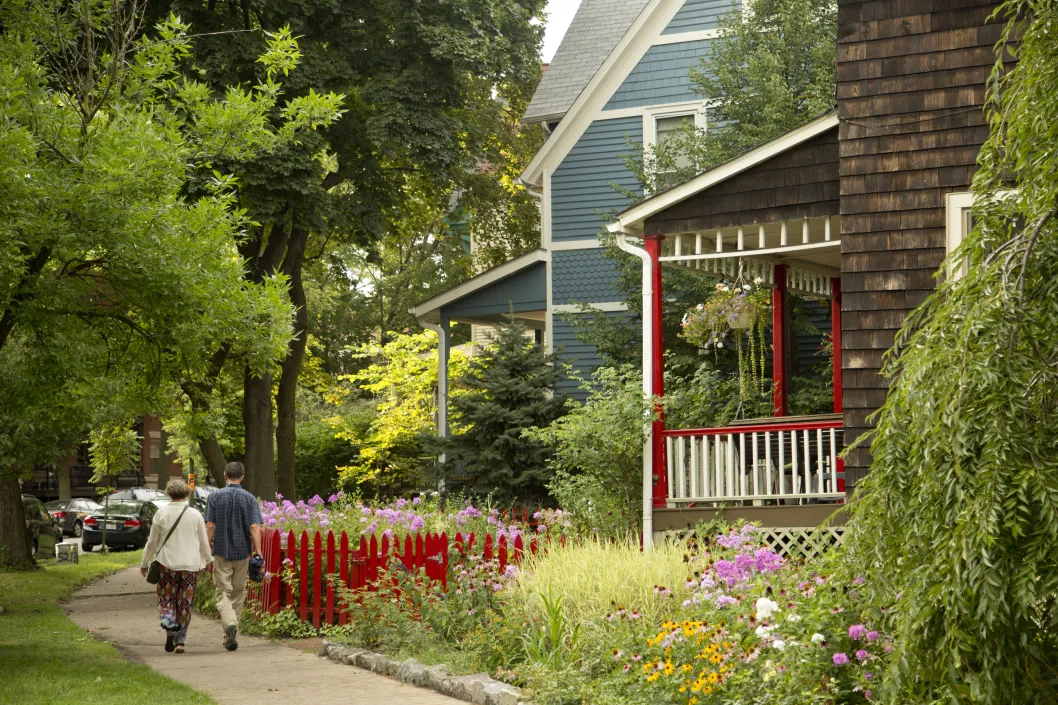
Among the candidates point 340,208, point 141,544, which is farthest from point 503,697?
point 141,544

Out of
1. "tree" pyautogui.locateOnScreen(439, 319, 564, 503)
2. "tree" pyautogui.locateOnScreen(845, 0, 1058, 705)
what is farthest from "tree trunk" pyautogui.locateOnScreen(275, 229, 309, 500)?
"tree" pyautogui.locateOnScreen(845, 0, 1058, 705)

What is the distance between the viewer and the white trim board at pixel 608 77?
809 inches

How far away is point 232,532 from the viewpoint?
36.0 feet

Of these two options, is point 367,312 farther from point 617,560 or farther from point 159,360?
point 617,560

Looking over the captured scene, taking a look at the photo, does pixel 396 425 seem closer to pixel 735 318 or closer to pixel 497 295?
pixel 497 295

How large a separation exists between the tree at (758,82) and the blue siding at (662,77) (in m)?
1.40

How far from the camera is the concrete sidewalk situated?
7.88 m

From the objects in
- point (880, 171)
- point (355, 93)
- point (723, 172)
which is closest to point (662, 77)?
point (355, 93)

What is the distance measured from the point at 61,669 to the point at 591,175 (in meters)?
14.3

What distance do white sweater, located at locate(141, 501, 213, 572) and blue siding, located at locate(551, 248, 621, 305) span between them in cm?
1114

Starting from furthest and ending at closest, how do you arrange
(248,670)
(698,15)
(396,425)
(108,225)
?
(396,425)
(698,15)
(248,670)
(108,225)

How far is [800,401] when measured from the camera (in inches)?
637

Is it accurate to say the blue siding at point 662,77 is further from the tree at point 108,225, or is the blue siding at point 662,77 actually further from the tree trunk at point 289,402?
the tree at point 108,225

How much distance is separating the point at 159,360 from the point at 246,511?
64.9 inches
